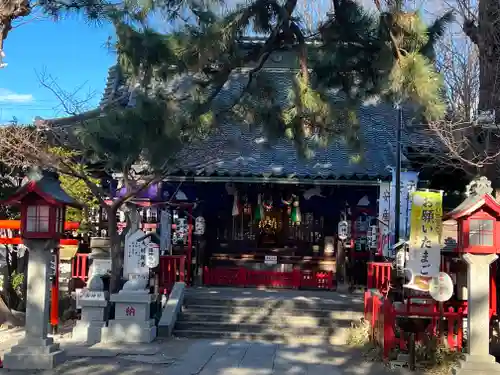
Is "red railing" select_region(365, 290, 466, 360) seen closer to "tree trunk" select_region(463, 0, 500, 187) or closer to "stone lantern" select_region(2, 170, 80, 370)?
"tree trunk" select_region(463, 0, 500, 187)

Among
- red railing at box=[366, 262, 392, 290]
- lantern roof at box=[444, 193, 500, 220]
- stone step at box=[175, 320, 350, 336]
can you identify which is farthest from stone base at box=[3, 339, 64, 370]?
red railing at box=[366, 262, 392, 290]

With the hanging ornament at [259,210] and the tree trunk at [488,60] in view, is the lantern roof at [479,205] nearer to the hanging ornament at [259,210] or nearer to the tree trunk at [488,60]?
the tree trunk at [488,60]

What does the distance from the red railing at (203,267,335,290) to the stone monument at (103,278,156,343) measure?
16.2 feet

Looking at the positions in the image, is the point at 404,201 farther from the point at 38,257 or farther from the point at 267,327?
the point at 38,257

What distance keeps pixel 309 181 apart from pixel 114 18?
781cm

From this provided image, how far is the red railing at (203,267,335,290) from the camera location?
16.0 meters

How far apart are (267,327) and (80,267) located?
5097 millimetres

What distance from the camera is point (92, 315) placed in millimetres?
11547

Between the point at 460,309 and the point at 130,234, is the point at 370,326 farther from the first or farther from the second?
the point at 130,234

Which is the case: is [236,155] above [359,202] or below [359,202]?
above

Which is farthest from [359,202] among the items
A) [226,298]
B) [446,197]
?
[226,298]

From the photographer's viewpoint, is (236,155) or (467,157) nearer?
(467,157)

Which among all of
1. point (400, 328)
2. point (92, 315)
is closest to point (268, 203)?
point (92, 315)

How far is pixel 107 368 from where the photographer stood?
29.5 ft
